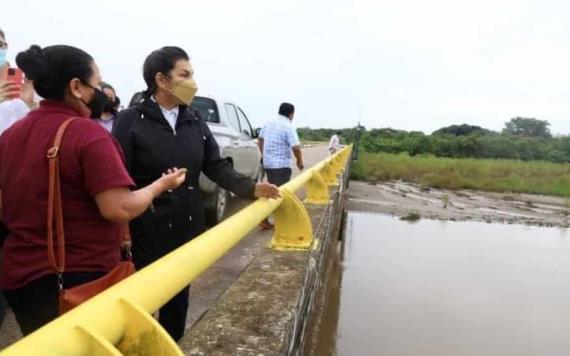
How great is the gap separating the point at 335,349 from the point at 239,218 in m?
3.96

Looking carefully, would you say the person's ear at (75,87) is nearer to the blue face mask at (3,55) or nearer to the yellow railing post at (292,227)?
the blue face mask at (3,55)

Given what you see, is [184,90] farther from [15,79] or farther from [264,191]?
[15,79]

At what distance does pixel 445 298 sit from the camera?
305 inches

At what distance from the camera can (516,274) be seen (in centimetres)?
972

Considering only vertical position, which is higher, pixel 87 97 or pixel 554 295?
pixel 87 97

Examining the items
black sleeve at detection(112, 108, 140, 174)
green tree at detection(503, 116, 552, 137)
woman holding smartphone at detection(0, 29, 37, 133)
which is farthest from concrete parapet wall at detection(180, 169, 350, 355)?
green tree at detection(503, 116, 552, 137)

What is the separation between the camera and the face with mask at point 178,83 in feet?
8.86

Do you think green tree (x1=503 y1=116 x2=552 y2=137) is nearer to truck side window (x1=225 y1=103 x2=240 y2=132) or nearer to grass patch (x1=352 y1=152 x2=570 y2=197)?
grass patch (x1=352 y1=152 x2=570 y2=197)

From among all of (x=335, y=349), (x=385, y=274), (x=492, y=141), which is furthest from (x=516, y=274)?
(x=492, y=141)

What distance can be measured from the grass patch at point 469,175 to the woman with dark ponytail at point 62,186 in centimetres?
2561

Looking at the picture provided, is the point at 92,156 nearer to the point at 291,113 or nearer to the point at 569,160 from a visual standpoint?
the point at 291,113

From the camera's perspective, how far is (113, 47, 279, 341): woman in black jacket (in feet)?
8.72

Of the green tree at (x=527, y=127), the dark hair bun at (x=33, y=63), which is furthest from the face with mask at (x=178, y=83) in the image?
the green tree at (x=527, y=127)

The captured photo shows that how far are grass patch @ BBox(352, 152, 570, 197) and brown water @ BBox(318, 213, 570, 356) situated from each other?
15.2 metres
